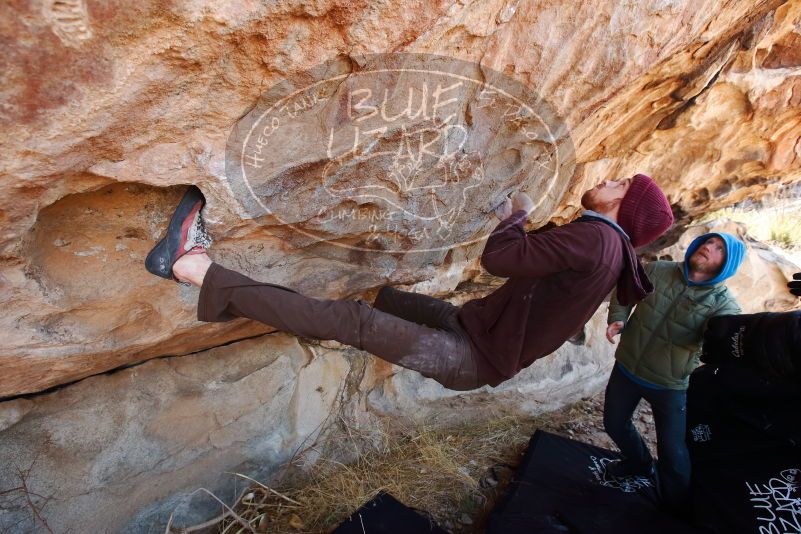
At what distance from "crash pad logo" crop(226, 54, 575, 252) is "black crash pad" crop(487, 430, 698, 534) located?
150 cm

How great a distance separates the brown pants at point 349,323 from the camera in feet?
5.55

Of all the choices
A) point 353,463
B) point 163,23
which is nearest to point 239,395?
point 353,463

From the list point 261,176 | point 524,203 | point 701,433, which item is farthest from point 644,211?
point 701,433

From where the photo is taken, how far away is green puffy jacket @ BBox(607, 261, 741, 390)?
7.23ft

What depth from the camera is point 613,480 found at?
2.76m

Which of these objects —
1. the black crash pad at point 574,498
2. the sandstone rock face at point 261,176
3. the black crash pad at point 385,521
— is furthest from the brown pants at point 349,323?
the black crash pad at point 574,498

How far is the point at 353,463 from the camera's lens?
2.81 metres

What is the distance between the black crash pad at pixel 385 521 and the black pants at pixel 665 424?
1148 millimetres

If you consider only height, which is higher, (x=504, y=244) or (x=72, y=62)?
(x=72, y=62)

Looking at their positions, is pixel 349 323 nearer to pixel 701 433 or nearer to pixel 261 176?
pixel 261 176

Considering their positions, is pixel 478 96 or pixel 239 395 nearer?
pixel 478 96

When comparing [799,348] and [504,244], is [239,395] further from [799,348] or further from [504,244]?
[799,348]

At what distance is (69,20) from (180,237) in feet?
2.44

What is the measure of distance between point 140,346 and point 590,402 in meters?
3.35
